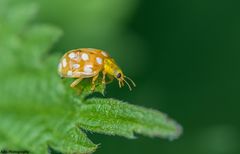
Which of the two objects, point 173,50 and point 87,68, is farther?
point 173,50

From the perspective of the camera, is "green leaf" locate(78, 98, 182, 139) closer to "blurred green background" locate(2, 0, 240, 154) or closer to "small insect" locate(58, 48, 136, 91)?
"small insect" locate(58, 48, 136, 91)

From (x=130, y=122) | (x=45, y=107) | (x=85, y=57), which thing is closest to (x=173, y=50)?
(x=45, y=107)

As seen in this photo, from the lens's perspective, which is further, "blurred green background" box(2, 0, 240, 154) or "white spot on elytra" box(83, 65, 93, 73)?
"blurred green background" box(2, 0, 240, 154)

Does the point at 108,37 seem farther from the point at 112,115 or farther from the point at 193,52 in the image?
the point at 112,115

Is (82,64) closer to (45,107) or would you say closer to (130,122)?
(130,122)

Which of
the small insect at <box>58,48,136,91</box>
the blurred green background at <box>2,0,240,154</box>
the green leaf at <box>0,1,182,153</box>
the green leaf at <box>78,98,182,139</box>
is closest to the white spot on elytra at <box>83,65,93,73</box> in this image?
the small insect at <box>58,48,136,91</box>

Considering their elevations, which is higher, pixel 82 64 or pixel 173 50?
pixel 173 50
